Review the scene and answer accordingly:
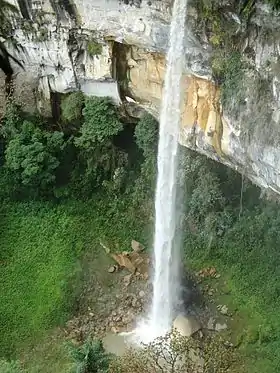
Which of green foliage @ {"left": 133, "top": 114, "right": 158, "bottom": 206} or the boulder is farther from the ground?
green foliage @ {"left": 133, "top": 114, "right": 158, "bottom": 206}

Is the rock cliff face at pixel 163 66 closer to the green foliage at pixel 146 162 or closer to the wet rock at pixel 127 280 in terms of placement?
the green foliage at pixel 146 162

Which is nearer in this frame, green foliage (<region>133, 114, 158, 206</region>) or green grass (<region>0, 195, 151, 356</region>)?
green grass (<region>0, 195, 151, 356</region>)

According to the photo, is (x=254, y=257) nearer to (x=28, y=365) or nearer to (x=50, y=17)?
(x=28, y=365)

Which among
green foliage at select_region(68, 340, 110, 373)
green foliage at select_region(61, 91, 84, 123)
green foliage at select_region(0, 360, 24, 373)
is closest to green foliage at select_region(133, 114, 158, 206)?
green foliage at select_region(61, 91, 84, 123)

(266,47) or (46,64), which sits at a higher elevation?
(266,47)

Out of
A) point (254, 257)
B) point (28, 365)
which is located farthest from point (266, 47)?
point (28, 365)

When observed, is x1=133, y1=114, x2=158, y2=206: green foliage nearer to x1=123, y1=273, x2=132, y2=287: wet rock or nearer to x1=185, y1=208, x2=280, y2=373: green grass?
x1=185, y1=208, x2=280, y2=373: green grass
